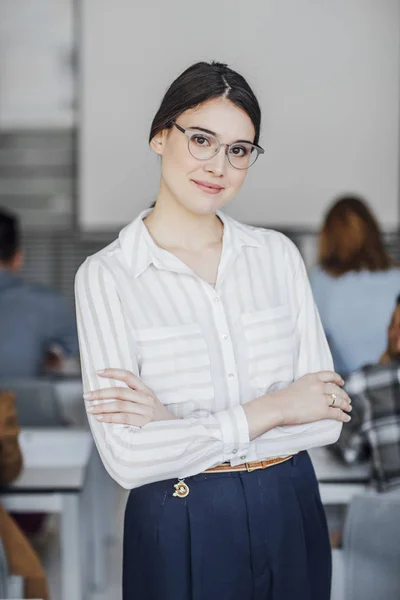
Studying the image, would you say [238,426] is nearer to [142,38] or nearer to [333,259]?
[333,259]

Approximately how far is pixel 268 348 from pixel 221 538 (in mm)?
311

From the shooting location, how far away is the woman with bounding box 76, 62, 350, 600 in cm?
129

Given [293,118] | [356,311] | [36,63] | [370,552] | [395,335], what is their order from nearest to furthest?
[370,552]
[395,335]
[356,311]
[293,118]
[36,63]

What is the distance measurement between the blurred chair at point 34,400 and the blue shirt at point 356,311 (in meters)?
1.19

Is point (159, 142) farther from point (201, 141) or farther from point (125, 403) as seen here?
point (125, 403)

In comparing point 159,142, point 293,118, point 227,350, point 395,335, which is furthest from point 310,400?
point 293,118

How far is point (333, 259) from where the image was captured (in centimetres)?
346

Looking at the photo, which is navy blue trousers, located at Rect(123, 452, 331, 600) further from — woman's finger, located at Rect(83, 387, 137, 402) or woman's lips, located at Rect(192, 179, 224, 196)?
woman's lips, located at Rect(192, 179, 224, 196)

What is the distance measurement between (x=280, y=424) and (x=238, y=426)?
0.28 feet

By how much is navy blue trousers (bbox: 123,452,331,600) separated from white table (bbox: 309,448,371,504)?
998 millimetres

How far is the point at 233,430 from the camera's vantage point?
1.28 m

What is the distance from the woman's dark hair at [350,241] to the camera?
3338mm

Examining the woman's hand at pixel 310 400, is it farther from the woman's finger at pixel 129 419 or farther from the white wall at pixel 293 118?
the white wall at pixel 293 118

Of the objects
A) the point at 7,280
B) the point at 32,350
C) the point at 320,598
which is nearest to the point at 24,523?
the point at 32,350
